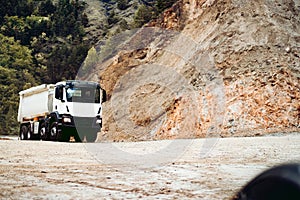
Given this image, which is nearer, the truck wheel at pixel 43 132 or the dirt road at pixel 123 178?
the dirt road at pixel 123 178

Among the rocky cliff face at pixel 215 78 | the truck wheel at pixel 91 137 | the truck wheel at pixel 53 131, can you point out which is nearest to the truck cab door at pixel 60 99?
the truck wheel at pixel 53 131

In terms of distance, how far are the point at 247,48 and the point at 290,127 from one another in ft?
20.0

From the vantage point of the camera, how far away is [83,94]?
728 inches

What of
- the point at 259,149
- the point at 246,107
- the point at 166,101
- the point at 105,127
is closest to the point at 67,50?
the point at 105,127

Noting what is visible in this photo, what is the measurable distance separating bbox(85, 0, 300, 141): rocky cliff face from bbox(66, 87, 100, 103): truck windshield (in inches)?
185

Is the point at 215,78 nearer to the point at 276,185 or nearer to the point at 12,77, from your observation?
the point at 276,185

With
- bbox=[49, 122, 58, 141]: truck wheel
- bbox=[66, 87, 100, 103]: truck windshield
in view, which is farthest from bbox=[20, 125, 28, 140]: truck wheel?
bbox=[66, 87, 100, 103]: truck windshield

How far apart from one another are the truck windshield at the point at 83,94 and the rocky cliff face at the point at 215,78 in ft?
15.4

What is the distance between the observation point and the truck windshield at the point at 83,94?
18078 mm

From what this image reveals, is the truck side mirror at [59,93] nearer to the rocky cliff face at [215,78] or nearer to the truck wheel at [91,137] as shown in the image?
the truck wheel at [91,137]

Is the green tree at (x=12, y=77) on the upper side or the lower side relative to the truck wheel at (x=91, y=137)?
upper

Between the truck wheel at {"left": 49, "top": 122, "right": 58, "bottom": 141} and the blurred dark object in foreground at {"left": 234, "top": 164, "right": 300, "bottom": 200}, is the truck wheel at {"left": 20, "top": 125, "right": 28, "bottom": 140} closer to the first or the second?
the truck wheel at {"left": 49, "top": 122, "right": 58, "bottom": 141}

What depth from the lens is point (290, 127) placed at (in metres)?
18.1

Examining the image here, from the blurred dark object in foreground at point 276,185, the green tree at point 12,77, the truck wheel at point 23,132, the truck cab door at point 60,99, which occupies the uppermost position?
the green tree at point 12,77
